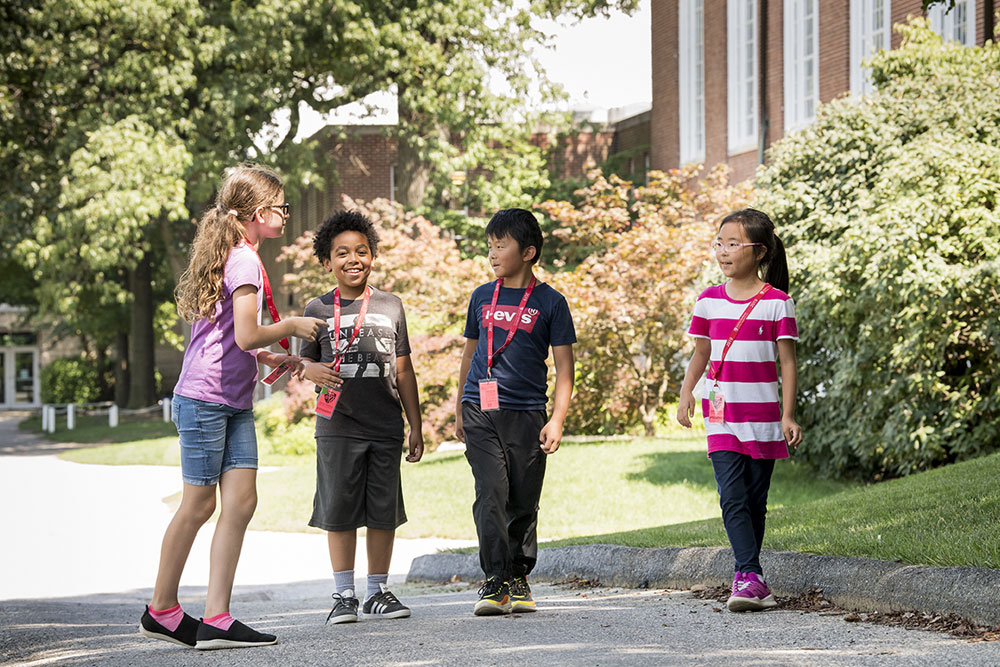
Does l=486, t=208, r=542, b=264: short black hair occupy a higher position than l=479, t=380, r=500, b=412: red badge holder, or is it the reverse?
l=486, t=208, r=542, b=264: short black hair

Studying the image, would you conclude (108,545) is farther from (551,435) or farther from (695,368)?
(695,368)

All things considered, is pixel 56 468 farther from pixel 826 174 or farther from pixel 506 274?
pixel 506 274

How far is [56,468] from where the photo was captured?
22094 millimetres

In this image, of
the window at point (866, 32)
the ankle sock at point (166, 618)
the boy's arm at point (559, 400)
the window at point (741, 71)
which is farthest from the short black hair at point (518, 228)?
the window at point (741, 71)

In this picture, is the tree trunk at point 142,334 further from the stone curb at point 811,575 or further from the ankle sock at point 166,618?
the ankle sock at point 166,618

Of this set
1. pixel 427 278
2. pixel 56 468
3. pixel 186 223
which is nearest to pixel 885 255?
pixel 427 278

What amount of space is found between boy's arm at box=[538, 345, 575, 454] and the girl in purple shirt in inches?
→ 45.9

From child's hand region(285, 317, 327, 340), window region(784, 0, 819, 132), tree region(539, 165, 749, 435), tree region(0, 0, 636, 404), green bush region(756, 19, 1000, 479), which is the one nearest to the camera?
child's hand region(285, 317, 327, 340)

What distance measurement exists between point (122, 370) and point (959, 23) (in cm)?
3142

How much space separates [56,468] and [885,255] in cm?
1636

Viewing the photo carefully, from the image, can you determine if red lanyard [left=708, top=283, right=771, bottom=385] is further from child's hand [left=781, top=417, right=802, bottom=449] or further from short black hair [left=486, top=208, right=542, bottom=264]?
short black hair [left=486, top=208, right=542, bottom=264]

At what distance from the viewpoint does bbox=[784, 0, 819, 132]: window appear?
22.5 meters

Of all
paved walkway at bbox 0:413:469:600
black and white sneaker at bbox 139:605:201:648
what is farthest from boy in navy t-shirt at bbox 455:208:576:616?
paved walkway at bbox 0:413:469:600

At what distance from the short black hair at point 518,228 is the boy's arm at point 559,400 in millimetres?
478
